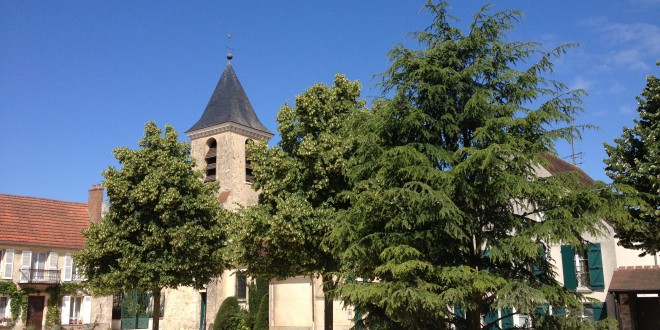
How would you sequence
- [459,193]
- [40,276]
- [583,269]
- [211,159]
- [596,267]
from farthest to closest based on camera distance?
[211,159] < [40,276] < [583,269] < [596,267] < [459,193]

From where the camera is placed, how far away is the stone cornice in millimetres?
43219

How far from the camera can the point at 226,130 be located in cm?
4316

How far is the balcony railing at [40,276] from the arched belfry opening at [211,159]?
13860mm

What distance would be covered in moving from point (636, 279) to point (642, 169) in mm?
8498

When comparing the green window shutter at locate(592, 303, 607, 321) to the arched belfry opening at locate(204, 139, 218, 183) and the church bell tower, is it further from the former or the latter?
the arched belfry opening at locate(204, 139, 218, 183)

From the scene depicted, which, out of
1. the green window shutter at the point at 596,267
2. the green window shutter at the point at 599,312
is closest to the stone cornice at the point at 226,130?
the green window shutter at the point at 596,267

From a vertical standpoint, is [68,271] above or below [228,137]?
below

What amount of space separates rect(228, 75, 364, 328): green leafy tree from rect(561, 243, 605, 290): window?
8.46 m

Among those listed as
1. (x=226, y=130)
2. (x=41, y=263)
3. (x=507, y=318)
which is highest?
(x=226, y=130)

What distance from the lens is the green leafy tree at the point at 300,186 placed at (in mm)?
14758

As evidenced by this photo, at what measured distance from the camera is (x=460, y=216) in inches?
410

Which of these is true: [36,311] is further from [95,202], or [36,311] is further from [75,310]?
[95,202]

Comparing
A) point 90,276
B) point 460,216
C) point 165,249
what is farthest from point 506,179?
point 90,276

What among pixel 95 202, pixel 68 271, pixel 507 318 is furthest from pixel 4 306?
pixel 507 318
